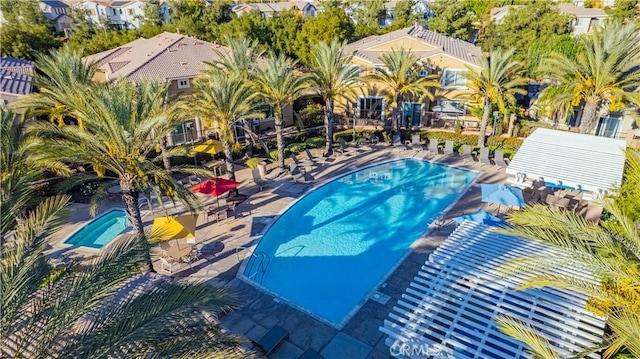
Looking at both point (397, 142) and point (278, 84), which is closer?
point (278, 84)

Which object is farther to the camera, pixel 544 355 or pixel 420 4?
pixel 420 4

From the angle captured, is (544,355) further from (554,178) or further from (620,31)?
(620,31)

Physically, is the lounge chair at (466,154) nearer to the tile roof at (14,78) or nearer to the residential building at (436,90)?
the residential building at (436,90)

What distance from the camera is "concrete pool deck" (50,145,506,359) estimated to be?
37.3 feet

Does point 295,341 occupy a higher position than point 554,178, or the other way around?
point 554,178

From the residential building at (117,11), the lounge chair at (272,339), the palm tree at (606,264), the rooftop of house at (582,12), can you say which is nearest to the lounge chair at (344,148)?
the lounge chair at (272,339)

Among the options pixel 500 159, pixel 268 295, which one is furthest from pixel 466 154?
pixel 268 295

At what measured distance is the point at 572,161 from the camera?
18.0 metres

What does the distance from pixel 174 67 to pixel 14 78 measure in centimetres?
1037

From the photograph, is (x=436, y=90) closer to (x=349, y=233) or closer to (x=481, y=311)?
(x=349, y=233)

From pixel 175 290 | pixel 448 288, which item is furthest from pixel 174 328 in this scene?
pixel 448 288

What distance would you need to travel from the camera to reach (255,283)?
46.3ft

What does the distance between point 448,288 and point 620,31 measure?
21.1m

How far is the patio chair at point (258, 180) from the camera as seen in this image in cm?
2189
